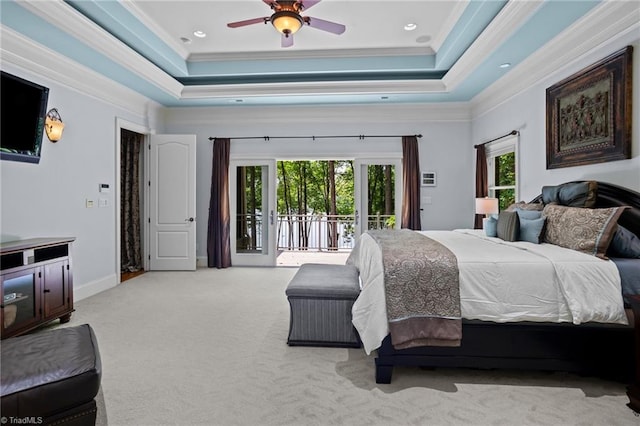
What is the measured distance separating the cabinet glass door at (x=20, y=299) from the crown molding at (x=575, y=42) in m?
5.50

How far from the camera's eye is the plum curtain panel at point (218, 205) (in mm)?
6281

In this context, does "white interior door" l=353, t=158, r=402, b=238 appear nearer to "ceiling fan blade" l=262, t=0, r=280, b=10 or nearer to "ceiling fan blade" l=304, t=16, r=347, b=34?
"ceiling fan blade" l=304, t=16, r=347, b=34

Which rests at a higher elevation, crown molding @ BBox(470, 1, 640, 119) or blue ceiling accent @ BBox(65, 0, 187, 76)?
blue ceiling accent @ BBox(65, 0, 187, 76)

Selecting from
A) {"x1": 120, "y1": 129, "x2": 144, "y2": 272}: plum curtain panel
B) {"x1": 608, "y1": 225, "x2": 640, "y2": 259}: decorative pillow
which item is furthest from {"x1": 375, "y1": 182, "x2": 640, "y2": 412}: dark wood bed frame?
{"x1": 120, "y1": 129, "x2": 144, "y2": 272}: plum curtain panel

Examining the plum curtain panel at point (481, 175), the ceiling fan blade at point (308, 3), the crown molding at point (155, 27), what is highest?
the crown molding at point (155, 27)

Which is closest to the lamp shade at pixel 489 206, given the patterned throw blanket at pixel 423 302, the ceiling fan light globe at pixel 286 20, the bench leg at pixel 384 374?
the patterned throw blanket at pixel 423 302

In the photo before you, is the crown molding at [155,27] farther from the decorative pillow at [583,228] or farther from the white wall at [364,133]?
the decorative pillow at [583,228]

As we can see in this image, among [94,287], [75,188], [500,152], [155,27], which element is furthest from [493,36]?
[94,287]

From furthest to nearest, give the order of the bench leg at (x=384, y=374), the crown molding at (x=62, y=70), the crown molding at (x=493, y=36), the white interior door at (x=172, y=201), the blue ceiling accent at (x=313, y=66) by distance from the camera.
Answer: the white interior door at (x=172, y=201) < the blue ceiling accent at (x=313, y=66) < the crown molding at (x=62, y=70) < the crown molding at (x=493, y=36) < the bench leg at (x=384, y=374)

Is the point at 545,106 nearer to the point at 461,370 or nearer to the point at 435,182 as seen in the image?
the point at 435,182

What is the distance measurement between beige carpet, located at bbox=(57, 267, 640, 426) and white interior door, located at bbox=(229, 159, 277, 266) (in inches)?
118

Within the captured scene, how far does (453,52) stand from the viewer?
4504 mm

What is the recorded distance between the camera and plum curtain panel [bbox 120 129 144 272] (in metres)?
6.02

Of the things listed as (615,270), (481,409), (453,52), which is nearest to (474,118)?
(453,52)
